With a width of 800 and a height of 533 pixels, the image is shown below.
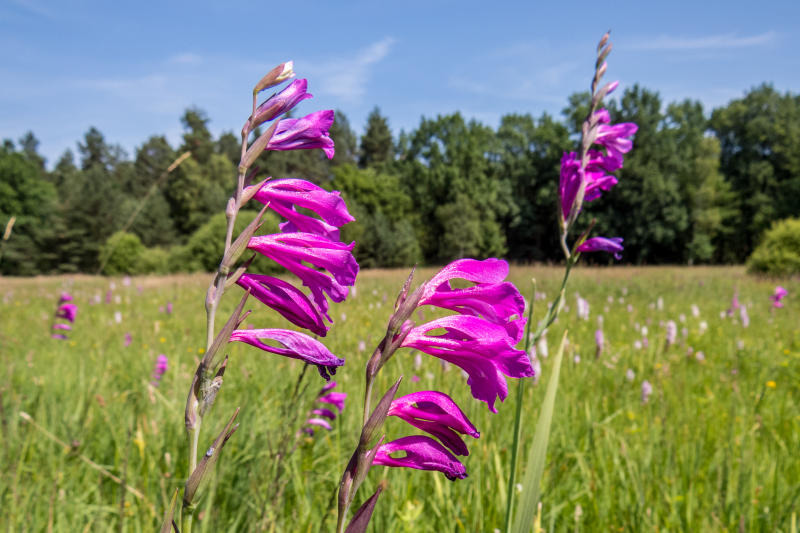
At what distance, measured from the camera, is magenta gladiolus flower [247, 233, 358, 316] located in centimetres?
64

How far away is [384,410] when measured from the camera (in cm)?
53

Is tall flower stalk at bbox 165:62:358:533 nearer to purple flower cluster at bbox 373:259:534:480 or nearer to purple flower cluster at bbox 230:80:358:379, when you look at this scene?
purple flower cluster at bbox 230:80:358:379

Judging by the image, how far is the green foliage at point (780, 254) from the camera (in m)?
14.0

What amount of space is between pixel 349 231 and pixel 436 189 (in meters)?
15.0

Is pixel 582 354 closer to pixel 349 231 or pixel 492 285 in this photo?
pixel 492 285

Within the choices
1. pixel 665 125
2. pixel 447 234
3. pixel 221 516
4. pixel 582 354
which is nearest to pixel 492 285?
pixel 221 516

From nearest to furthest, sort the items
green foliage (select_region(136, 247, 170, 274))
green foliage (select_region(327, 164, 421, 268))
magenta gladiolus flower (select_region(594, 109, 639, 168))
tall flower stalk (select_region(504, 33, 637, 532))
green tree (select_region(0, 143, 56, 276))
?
tall flower stalk (select_region(504, 33, 637, 532)) < magenta gladiolus flower (select_region(594, 109, 639, 168)) < green foliage (select_region(136, 247, 170, 274)) < green foliage (select_region(327, 164, 421, 268)) < green tree (select_region(0, 143, 56, 276))

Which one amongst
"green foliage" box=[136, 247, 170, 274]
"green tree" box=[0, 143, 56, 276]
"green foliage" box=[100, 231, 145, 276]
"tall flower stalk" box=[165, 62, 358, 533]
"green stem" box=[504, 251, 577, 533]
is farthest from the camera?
"green tree" box=[0, 143, 56, 276]

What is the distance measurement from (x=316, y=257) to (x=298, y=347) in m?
0.12

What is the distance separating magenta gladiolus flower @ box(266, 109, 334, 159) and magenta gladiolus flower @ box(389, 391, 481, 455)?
0.37m

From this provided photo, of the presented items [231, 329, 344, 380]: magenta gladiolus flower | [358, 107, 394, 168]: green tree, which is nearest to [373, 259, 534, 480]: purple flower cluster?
[231, 329, 344, 380]: magenta gladiolus flower

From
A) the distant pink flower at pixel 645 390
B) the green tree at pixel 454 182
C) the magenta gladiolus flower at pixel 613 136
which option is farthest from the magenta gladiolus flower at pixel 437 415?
the green tree at pixel 454 182

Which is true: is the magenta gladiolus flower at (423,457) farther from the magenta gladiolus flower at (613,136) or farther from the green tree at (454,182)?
the green tree at (454,182)

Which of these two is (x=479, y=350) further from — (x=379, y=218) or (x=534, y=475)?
(x=379, y=218)
